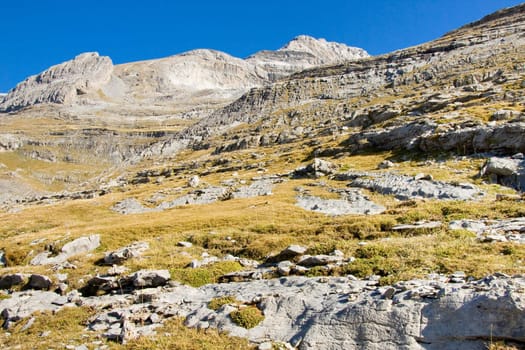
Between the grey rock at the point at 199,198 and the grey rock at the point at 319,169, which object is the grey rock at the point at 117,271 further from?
the grey rock at the point at 319,169

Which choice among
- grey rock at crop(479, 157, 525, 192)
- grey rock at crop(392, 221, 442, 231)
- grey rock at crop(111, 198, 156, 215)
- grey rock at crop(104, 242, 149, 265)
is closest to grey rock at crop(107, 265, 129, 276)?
grey rock at crop(104, 242, 149, 265)

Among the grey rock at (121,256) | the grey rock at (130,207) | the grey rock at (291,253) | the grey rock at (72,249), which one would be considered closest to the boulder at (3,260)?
the grey rock at (72,249)

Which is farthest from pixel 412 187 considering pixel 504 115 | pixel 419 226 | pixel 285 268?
pixel 504 115

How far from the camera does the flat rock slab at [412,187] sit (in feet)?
111

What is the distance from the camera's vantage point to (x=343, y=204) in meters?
39.0

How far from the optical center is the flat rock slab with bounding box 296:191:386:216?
118ft

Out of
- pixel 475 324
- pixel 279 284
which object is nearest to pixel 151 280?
pixel 279 284

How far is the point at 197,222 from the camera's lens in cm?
3538

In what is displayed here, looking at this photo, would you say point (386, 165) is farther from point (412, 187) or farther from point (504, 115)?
point (504, 115)

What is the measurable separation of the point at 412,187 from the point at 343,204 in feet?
26.3

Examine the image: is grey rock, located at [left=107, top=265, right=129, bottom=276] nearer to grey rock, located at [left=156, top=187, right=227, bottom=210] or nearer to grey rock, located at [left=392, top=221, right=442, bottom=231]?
grey rock, located at [left=392, top=221, right=442, bottom=231]

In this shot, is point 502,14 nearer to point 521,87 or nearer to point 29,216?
point 521,87

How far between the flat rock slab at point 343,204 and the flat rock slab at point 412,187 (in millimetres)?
3225

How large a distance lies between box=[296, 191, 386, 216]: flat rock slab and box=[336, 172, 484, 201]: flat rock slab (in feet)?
10.6
